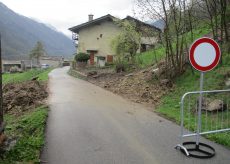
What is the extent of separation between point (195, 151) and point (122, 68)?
636 inches

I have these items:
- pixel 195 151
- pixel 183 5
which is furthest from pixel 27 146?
pixel 183 5

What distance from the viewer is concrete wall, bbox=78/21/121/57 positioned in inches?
1523

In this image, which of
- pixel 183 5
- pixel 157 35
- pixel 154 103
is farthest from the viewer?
pixel 157 35

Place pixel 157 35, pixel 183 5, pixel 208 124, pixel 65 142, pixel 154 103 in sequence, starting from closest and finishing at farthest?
pixel 65 142
pixel 208 124
pixel 154 103
pixel 183 5
pixel 157 35

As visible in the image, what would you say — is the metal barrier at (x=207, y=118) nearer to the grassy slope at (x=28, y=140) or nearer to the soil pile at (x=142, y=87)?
the soil pile at (x=142, y=87)

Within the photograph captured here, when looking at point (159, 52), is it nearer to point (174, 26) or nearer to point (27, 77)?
point (174, 26)

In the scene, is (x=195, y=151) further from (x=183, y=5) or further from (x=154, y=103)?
(x=183, y=5)

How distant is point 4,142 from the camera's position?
623 cm

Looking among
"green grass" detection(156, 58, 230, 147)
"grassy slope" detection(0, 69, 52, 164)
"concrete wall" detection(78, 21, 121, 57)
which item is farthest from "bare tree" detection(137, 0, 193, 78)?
"concrete wall" detection(78, 21, 121, 57)

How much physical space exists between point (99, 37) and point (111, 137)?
32846mm

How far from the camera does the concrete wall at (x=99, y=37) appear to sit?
38.7 m

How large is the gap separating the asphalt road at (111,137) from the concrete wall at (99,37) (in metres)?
27.1

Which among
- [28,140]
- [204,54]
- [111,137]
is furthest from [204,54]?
[28,140]

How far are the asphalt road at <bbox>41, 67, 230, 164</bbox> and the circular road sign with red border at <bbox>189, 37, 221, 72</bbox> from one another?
187cm
